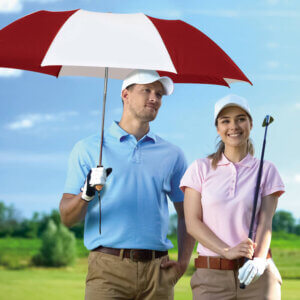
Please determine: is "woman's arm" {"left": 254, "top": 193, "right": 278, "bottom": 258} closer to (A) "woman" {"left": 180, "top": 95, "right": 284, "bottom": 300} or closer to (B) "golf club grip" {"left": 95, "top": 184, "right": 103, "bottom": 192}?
(A) "woman" {"left": 180, "top": 95, "right": 284, "bottom": 300}

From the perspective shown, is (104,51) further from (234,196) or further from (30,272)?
(30,272)

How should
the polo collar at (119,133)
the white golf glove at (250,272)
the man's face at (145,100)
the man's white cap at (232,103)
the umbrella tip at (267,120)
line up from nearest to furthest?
the white golf glove at (250,272) < the man's white cap at (232,103) < the umbrella tip at (267,120) < the man's face at (145,100) < the polo collar at (119,133)

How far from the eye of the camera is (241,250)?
3.10m

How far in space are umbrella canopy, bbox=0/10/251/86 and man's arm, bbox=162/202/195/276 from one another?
37.6 inches

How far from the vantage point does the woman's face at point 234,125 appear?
3311mm

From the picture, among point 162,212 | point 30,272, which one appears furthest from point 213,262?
point 30,272

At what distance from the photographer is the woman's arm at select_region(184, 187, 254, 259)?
10.2 feet

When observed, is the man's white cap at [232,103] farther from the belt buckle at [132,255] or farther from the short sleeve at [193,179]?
the belt buckle at [132,255]

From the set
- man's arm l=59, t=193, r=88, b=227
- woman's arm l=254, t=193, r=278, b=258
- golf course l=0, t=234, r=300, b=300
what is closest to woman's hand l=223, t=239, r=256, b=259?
woman's arm l=254, t=193, r=278, b=258

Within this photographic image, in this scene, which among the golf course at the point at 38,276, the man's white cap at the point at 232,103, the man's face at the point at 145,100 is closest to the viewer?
the man's white cap at the point at 232,103

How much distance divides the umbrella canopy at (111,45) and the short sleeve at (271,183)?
2.72ft

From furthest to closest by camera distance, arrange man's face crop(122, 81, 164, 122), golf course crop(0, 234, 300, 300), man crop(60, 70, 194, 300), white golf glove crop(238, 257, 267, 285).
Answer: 1. golf course crop(0, 234, 300, 300)
2. man's face crop(122, 81, 164, 122)
3. man crop(60, 70, 194, 300)
4. white golf glove crop(238, 257, 267, 285)

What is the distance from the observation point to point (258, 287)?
126 inches

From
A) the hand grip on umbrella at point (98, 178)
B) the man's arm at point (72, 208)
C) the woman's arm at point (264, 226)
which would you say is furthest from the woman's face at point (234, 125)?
the man's arm at point (72, 208)
